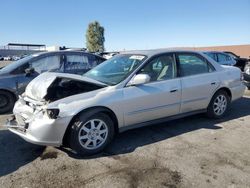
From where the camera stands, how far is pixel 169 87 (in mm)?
4965

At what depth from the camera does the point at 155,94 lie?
475cm

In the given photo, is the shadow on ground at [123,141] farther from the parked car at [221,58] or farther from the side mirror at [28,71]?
the parked car at [221,58]

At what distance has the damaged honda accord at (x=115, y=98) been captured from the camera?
3975 millimetres

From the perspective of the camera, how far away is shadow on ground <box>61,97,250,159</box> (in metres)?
4.42

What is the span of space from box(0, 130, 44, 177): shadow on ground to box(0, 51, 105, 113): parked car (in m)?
2.16

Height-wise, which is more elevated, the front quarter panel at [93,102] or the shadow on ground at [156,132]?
the front quarter panel at [93,102]

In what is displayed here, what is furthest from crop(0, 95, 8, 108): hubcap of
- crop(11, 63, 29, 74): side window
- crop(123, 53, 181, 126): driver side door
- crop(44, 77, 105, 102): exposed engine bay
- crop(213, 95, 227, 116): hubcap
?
crop(213, 95, 227, 116): hubcap

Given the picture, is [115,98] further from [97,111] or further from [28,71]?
[28,71]

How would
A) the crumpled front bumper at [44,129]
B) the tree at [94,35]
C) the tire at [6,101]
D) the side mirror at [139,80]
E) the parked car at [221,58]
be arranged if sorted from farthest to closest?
1. the tree at [94,35]
2. the parked car at [221,58]
3. the tire at [6,101]
4. the side mirror at [139,80]
5. the crumpled front bumper at [44,129]

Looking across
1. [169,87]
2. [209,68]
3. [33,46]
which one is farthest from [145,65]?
[33,46]

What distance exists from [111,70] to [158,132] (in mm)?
1487

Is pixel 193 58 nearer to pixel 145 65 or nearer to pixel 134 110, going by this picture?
pixel 145 65

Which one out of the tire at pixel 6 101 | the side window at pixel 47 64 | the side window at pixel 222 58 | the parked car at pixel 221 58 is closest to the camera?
the tire at pixel 6 101

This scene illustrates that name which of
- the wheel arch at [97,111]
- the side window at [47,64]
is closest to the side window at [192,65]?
the wheel arch at [97,111]
